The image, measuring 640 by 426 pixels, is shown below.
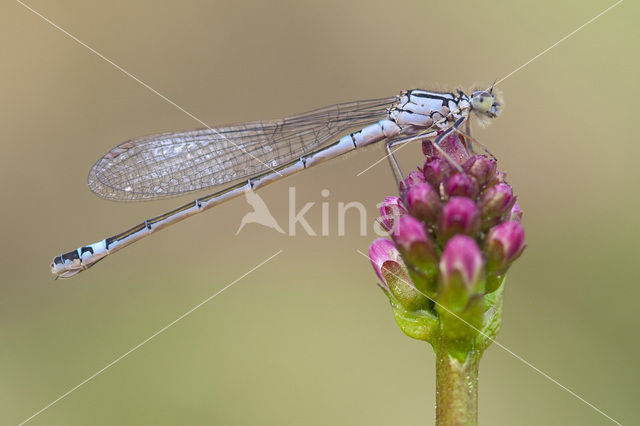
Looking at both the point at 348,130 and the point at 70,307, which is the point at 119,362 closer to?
the point at 70,307

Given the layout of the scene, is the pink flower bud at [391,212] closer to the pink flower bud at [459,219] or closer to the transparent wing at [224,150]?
the pink flower bud at [459,219]

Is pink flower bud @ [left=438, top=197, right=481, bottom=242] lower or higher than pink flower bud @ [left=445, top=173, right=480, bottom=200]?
lower

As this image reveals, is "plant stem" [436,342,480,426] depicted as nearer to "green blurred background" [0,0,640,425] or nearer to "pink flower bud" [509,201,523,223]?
"pink flower bud" [509,201,523,223]

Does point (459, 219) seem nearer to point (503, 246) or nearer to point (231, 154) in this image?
point (503, 246)

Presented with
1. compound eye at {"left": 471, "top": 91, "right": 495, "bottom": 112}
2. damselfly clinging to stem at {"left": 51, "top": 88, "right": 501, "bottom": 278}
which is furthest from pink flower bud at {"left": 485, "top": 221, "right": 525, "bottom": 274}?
damselfly clinging to stem at {"left": 51, "top": 88, "right": 501, "bottom": 278}

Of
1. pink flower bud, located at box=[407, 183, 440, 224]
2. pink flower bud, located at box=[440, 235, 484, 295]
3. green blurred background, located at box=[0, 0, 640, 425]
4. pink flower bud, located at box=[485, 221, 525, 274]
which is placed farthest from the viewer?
green blurred background, located at box=[0, 0, 640, 425]

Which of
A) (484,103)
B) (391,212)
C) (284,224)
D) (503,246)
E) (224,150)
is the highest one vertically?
(224,150)

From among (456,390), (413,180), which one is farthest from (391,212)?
(456,390)
